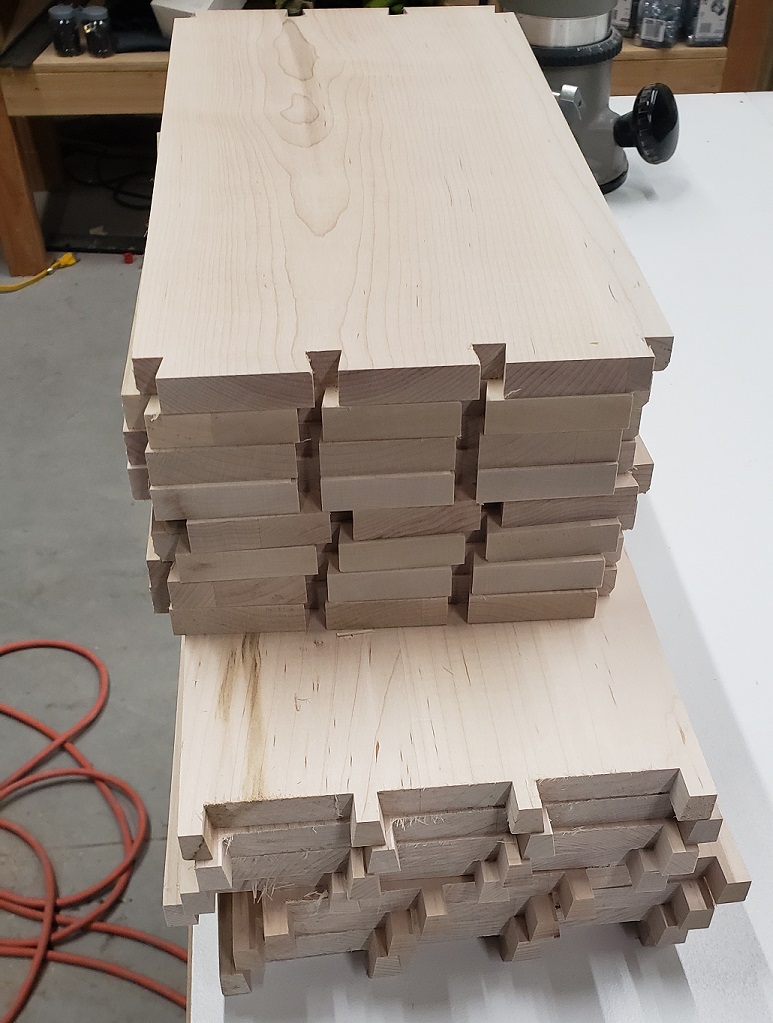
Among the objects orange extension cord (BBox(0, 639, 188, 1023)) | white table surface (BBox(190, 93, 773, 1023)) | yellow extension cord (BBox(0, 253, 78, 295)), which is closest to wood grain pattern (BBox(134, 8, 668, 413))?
white table surface (BBox(190, 93, 773, 1023))

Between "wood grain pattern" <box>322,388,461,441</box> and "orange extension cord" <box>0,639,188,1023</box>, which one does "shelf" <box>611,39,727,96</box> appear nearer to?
"orange extension cord" <box>0,639,188,1023</box>

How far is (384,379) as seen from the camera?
63cm

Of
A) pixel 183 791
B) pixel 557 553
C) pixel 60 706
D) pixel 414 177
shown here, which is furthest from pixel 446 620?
pixel 60 706

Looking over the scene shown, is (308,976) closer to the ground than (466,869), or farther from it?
closer to the ground

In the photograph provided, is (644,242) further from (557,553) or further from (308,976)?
(308,976)

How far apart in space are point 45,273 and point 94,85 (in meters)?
0.59

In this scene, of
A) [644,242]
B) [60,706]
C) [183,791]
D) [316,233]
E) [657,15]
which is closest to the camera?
[183,791]

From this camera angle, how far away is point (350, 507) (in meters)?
0.70

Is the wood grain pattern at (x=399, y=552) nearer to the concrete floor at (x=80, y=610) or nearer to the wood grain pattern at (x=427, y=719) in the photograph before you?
the wood grain pattern at (x=427, y=719)

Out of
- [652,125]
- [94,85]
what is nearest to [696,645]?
[652,125]

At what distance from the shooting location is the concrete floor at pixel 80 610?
1511 mm

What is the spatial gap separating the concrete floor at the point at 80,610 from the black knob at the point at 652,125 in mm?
1283

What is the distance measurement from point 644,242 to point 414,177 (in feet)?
2.48

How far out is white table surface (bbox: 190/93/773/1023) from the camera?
0.77m
